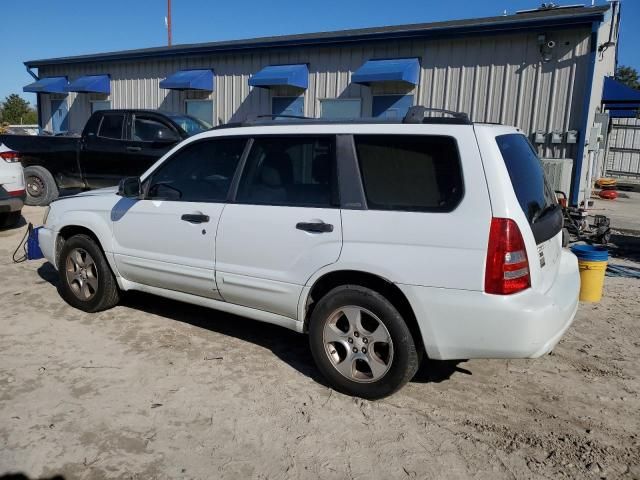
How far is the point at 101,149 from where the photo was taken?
9320 mm

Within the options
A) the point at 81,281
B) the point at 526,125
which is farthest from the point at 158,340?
the point at 526,125

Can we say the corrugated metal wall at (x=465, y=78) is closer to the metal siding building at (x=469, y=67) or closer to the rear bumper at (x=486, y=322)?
the metal siding building at (x=469, y=67)

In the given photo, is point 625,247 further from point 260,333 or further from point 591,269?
point 260,333

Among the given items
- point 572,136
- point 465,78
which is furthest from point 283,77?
point 572,136

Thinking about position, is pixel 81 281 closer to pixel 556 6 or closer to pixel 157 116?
pixel 157 116

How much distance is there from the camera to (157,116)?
8.86 meters

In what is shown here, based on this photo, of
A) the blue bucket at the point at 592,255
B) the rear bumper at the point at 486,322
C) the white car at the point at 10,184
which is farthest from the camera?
the white car at the point at 10,184

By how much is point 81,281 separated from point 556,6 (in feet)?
37.2

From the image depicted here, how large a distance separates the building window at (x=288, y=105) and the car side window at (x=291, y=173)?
9176 mm

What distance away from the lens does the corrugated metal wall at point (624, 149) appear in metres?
22.8

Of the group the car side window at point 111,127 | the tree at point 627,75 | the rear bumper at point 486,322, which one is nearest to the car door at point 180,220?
the rear bumper at point 486,322

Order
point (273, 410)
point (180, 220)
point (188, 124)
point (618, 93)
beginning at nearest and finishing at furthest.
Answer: point (273, 410) < point (180, 220) < point (188, 124) < point (618, 93)

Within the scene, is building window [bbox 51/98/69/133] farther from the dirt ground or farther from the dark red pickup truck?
the dirt ground

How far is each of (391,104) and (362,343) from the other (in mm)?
9218
